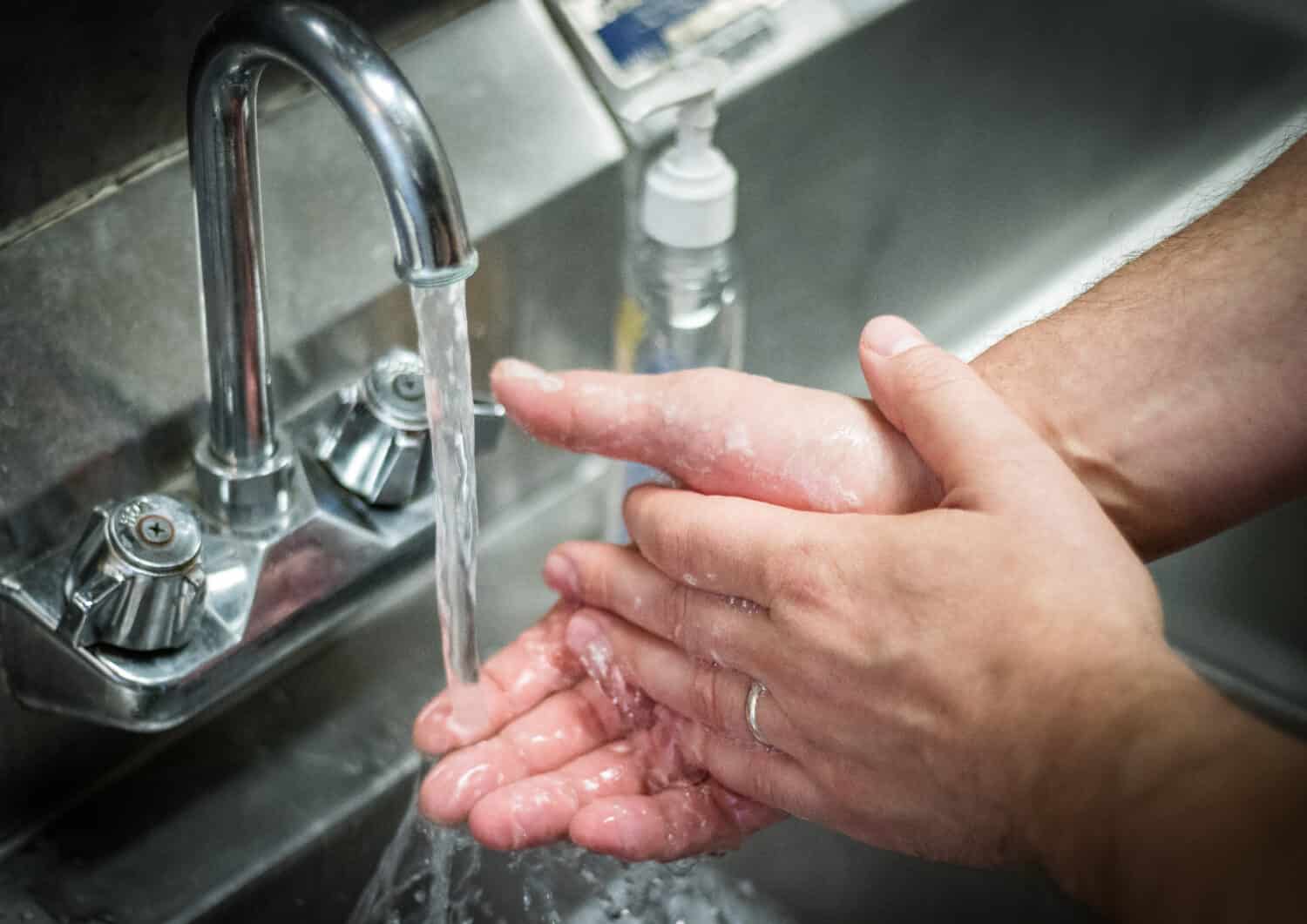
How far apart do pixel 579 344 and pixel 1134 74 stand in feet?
1.40

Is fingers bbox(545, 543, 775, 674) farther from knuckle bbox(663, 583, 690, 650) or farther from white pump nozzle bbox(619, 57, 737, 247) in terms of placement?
white pump nozzle bbox(619, 57, 737, 247)

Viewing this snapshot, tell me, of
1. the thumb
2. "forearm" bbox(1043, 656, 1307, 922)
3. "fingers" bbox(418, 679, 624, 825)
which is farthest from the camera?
Answer: "fingers" bbox(418, 679, 624, 825)

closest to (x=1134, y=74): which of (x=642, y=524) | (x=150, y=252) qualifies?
(x=642, y=524)

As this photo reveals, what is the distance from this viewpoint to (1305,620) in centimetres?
93

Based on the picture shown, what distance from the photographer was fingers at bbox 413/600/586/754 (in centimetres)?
72

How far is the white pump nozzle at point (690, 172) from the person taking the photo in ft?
2.37

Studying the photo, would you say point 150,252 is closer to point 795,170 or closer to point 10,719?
point 10,719

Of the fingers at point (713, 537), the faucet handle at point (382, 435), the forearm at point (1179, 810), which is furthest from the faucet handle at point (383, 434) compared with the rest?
the forearm at point (1179, 810)

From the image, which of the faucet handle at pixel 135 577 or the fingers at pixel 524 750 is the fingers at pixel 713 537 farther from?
the faucet handle at pixel 135 577

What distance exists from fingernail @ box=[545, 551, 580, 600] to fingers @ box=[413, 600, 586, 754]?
2cm

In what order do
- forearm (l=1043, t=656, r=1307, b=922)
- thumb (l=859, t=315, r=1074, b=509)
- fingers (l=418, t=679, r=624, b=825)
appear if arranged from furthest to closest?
fingers (l=418, t=679, r=624, b=825) → thumb (l=859, t=315, r=1074, b=509) → forearm (l=1043, t=656, r=1307, b=922)

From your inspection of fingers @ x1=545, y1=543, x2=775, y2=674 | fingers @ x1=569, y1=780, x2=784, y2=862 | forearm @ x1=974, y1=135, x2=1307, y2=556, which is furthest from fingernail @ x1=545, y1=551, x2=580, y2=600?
forearm @ x1=974, y1=135, x2=1307, y2=556

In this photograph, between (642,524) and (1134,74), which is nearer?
(642,524)

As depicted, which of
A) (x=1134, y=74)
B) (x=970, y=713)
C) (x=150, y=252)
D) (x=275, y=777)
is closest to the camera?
(x=970, y=713)
